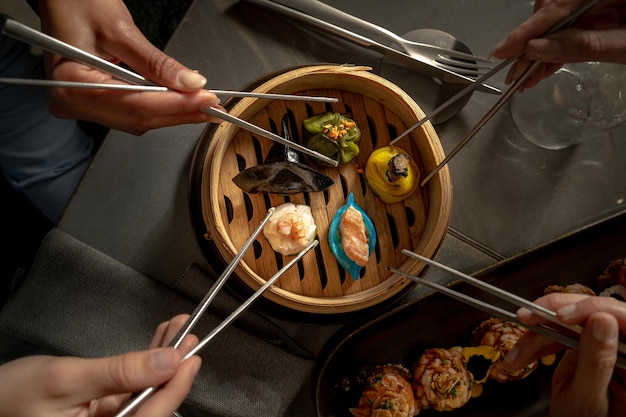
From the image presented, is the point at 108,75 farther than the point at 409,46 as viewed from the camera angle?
No

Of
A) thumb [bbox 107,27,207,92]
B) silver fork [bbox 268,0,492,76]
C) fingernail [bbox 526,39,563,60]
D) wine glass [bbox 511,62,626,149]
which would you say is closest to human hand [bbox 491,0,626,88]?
fingernail [bbox 526,39,563,60]

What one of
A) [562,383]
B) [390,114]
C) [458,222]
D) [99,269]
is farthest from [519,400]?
[99,269]

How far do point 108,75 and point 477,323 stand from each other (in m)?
1.33

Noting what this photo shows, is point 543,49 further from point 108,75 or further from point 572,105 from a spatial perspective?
point 108,75

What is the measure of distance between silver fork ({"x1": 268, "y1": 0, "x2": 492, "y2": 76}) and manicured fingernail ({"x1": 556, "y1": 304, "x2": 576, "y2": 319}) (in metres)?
0.88

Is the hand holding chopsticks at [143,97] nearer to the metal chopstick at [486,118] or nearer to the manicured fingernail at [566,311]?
the metal chopstick at [486,118]

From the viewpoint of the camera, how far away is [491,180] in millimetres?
1715

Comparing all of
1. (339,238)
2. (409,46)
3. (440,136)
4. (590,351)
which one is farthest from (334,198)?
(590,351)

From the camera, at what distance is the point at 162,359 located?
0.92 meters

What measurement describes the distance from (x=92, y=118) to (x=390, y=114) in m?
0.89

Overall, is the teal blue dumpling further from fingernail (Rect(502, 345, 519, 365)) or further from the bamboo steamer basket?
fingernail (Rect(502, 345, 519, 365))

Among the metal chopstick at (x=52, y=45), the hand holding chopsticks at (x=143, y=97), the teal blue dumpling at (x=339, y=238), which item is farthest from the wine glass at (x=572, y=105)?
the metal chopstick at (x=52, y=45)

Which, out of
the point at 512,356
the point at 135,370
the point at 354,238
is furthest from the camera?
the point at 354,238

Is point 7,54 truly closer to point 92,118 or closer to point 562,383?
point 92,118
